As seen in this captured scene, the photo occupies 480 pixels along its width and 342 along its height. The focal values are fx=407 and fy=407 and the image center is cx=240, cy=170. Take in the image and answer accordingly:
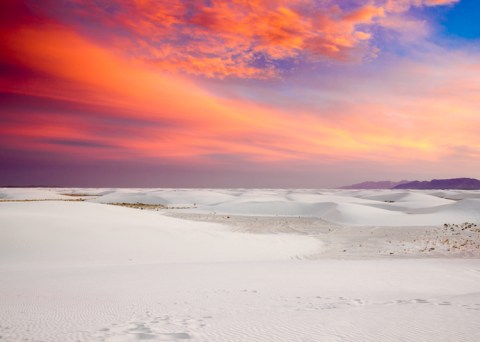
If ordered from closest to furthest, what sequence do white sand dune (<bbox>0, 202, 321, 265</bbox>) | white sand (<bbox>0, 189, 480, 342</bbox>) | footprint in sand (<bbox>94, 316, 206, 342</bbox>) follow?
footprint in sand (<bbox>94, 316, 206, 342</bbox>), white sand (<bbox>0, 189, 480, 342</bbox>), white sand dune (<bbox>0, 202, 321, 265</bbox>)

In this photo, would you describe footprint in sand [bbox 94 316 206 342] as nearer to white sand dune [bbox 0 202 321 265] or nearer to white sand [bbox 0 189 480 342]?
white sand [bbox 0 189 480 342]

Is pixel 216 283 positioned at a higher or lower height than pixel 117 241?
lower

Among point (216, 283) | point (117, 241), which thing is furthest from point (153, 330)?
point (117, 241)

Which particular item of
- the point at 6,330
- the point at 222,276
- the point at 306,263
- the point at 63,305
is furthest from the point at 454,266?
the point at 6,330

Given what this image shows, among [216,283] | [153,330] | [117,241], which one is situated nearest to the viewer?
[153,330]

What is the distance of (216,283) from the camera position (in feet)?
36.9

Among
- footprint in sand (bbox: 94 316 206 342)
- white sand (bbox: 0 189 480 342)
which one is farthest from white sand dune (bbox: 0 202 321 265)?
footprint in sand (bbox: 94 316 206 342)

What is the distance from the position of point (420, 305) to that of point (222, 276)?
19.0 ft

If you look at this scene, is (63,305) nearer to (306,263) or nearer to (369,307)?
(369,307)

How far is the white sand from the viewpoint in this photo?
22.1ft

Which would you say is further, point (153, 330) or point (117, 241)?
point (117, 241)

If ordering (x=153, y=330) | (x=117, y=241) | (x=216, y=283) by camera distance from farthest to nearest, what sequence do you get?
1. (x=117, y=241)
2. (x=216, y=283)
3. (x=153, y=330)

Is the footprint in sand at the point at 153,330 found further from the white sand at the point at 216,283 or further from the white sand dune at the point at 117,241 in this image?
the white sand dune at the point at 117,241

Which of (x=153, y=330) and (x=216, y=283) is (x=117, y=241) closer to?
(x=216, y=283)
